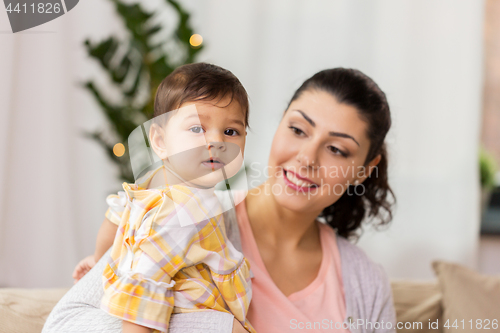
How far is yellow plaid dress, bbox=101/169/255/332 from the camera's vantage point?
0.62 meters

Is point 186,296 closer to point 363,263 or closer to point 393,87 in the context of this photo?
point 363,263

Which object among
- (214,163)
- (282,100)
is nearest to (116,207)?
(214,163)

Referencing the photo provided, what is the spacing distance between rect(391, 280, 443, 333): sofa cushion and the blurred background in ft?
2.11

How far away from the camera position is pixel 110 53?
1.64 metres

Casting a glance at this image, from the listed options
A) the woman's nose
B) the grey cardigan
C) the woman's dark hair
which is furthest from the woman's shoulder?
the woman's nose

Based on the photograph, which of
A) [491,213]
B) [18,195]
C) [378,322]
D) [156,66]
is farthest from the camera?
[491,213]

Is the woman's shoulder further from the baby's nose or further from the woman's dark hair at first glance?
the baby's nose

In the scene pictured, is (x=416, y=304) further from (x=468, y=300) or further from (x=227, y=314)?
(x=227, y=314)

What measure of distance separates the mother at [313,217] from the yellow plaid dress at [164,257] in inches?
7.5

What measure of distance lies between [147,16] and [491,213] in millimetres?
2205

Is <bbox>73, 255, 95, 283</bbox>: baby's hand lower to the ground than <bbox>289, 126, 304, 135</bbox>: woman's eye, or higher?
lower

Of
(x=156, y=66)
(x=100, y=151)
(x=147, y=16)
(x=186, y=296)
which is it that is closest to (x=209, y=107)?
(x=186, y=296)

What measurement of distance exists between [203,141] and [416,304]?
3.70ft

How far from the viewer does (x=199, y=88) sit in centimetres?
59
